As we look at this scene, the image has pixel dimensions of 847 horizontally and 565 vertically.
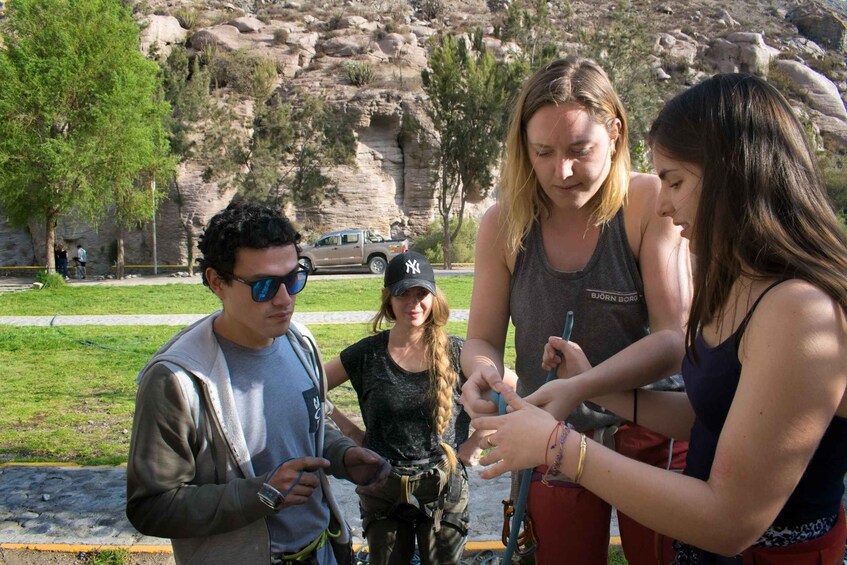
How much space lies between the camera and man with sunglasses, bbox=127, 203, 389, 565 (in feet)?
6.59

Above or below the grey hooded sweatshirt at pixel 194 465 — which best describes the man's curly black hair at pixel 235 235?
above

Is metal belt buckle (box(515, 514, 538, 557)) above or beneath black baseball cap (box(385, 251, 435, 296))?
beneath

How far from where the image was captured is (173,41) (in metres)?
39.4

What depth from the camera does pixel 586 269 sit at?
83.5 inches

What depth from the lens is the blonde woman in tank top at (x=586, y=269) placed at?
2.03 m

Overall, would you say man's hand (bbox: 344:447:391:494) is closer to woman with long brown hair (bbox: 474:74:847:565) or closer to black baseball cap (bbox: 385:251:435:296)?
woman with long brown hair (bbox: 474:74:847:565)

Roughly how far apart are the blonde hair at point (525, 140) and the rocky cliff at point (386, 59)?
30067mm

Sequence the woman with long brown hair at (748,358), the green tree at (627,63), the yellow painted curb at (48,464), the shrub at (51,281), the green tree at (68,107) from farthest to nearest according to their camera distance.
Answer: the green tree at (627,63) < the green tree at (68,107) < the shrub at (51,281) < the yellow painted curb at (48,464) < the woman with long brown hair at (748,358)

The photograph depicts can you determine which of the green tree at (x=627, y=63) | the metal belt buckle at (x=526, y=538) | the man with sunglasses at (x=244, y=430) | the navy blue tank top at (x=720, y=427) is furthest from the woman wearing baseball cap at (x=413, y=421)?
the green tree at (x=627, y=63)

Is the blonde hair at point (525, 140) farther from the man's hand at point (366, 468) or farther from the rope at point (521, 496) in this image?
the man's hand at point (366, 468)

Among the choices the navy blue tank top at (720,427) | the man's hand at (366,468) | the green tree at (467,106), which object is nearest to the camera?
the navy blue tank top at (720,427)

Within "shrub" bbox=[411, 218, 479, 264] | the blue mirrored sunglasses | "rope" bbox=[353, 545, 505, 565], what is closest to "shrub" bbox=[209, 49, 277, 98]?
"shrub" bbox=[411, 218, 479, 264]

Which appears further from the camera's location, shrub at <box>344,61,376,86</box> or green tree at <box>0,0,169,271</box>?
shrub at <box>344,61,376,86</box>

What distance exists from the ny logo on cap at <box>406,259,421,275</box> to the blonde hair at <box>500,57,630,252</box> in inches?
42.6
